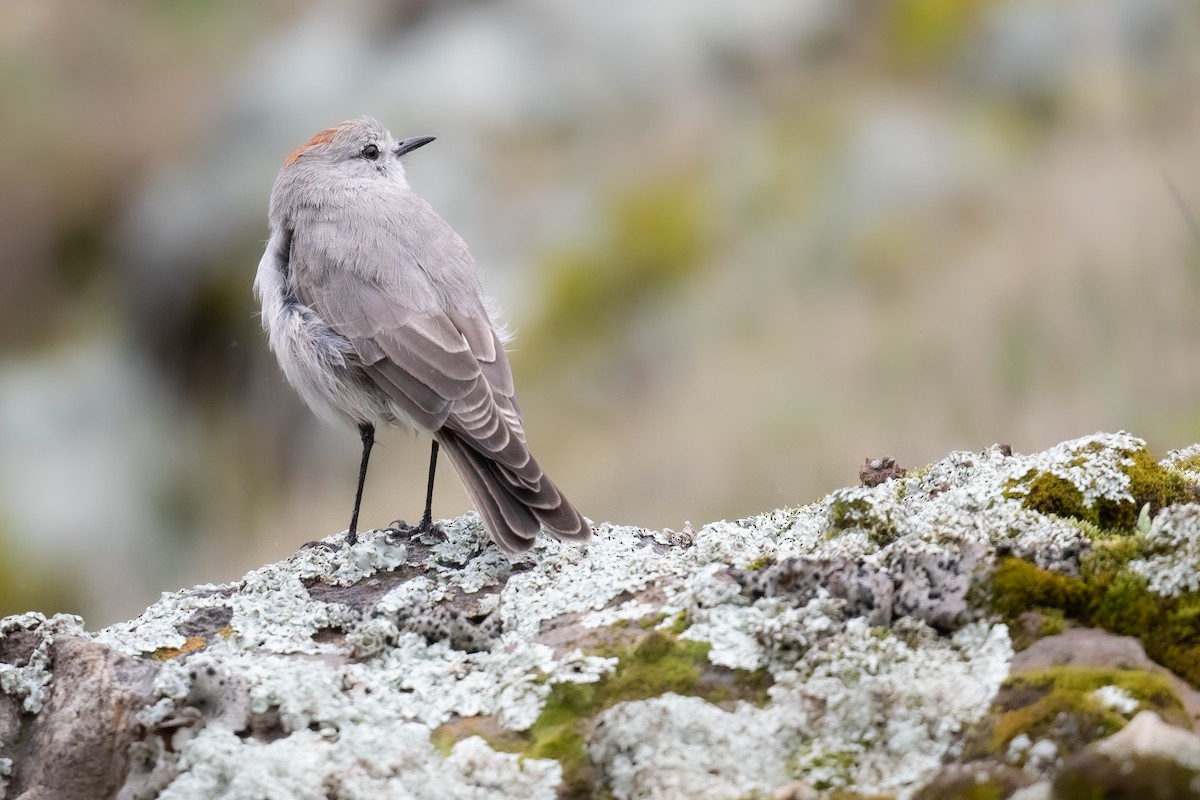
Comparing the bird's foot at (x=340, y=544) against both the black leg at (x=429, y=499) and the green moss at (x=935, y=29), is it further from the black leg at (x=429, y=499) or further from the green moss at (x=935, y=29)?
the green moss at (x=935, y=29)

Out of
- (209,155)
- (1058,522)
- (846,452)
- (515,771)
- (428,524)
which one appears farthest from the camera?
(209,155)

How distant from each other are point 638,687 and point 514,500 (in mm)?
1626

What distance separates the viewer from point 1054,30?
8.03 metres

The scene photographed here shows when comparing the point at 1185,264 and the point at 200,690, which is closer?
the point at 200,690

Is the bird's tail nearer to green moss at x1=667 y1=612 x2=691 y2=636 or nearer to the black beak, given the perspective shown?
green moss at x1=667 y1=612 x2=691 y2=636

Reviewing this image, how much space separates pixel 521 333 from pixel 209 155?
2.90 metres

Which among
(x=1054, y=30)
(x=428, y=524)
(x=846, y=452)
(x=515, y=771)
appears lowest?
(x=515, y=771)

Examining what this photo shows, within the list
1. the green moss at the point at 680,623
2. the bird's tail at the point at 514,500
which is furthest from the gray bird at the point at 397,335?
the green moss at the point at 680,623

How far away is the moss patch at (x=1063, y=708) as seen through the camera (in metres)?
2.46

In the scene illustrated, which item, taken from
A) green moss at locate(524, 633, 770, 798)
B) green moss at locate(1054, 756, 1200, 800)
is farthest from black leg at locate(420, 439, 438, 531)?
green moss at locate(1054, 756, 1200, 800)

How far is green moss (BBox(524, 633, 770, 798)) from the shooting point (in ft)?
9.60

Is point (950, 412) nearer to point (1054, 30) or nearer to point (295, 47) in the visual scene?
point (1054, 30)

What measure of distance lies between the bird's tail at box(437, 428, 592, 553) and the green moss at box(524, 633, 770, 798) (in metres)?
1.20

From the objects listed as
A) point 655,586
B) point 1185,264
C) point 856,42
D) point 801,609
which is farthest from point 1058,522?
point 856,42
